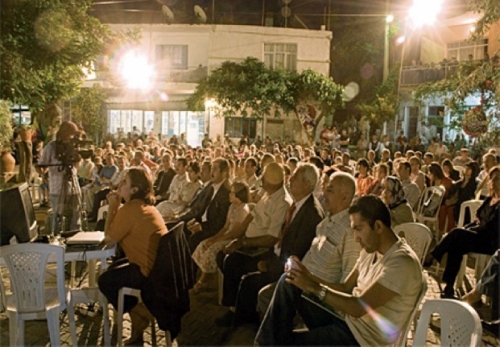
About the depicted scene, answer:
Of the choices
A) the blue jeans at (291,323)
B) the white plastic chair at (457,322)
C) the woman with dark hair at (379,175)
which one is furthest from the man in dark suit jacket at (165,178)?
the white plastic chair at (457,322)

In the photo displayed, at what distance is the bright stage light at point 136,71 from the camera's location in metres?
20.7

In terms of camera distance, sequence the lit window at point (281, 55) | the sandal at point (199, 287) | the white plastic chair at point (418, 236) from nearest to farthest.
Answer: the white plastic chair at point (418, 236), the sandal at point (199, 287), the lit window at point (281, 55)

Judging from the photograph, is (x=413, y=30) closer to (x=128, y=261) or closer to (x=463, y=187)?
(x=463, y=187)

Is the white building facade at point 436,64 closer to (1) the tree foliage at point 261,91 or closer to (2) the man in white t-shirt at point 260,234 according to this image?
(1) the tree foliage at point 261,91

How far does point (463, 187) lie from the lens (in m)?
8.59

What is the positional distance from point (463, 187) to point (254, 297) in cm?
531

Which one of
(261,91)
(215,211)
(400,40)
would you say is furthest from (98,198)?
(400,40)

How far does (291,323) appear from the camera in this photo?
355 centimetres

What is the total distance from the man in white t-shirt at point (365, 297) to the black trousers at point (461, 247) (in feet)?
9.25

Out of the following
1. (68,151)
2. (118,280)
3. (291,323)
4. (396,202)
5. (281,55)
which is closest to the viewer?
(291,323)

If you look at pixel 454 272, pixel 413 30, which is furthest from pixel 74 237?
pixel 413 30

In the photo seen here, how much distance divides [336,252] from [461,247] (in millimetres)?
2727

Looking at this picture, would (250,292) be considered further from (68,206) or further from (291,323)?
(68,206)

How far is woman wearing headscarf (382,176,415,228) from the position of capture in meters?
6.16
